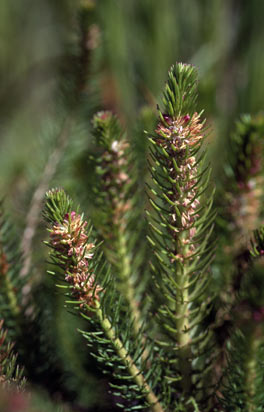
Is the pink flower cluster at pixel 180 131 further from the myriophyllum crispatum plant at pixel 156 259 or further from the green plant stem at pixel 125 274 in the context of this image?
the green plant stem at pixel 125 274

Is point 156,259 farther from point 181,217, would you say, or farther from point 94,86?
point 94,86

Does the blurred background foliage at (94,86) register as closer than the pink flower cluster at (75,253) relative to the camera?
No

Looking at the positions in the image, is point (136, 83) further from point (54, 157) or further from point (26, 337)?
point (26, 337)

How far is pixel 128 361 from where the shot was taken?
293 millimetres

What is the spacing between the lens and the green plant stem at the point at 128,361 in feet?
0.93

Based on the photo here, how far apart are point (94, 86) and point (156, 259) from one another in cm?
32

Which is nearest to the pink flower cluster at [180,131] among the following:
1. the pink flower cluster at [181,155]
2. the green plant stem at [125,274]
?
the pink flower cluster at [181,155]

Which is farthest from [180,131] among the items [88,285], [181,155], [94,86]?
[94,86]

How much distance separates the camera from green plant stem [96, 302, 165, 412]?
0.28 m

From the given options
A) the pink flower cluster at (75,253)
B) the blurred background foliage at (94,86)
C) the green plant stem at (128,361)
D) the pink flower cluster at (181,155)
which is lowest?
the green plant stem at (128,361)

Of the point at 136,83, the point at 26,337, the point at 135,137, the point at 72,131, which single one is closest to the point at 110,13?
the point at 136,83

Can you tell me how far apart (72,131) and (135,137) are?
0.16m

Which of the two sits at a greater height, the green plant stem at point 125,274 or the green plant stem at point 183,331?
the green plant stem at point 125,274

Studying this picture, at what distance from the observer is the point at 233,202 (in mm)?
384
